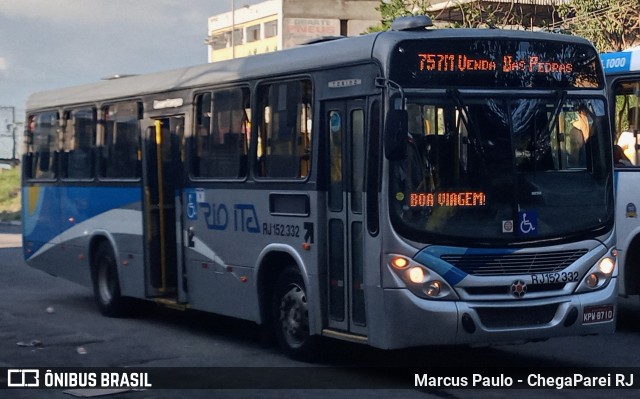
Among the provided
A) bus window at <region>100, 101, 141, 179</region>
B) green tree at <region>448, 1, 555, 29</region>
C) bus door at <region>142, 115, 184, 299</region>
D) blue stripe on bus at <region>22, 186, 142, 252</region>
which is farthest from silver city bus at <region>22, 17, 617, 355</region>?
green tree at <region>448, 1, 555, 29</region>

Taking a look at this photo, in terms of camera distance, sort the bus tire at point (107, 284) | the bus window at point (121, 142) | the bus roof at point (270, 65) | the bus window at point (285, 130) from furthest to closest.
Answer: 1. the bus tire at point (107, 284)
2. the bus window at point (121, 142)
3. the bus window at point (285, 130)
4. the bus roof at point (270, 65)

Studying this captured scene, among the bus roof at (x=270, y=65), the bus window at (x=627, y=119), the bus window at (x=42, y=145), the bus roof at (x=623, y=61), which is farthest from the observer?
the bus window at (x=42, y=145)

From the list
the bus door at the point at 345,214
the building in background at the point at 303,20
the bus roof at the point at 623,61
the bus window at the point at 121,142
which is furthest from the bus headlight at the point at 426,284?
the building in background at the point at 303,20

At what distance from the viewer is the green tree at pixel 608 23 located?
99.4 ft

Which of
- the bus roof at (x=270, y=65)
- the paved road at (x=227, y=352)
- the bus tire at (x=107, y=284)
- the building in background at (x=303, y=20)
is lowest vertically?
the paved road at (x=227, y=352)

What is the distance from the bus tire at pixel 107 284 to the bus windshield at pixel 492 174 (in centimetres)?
704

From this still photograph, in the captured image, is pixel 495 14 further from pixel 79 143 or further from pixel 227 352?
pixel 227 352

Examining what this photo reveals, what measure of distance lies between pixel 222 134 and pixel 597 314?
4939mm

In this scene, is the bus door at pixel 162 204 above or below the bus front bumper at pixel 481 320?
above

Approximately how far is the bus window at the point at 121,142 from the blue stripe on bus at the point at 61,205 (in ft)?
0.82

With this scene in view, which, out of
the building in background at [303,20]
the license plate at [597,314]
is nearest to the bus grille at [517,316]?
the license plate at [597,314]

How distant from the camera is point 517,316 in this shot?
34.6 ft

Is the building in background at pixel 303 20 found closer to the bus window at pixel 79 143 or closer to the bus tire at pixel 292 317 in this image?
the bus window at pixel 79 143

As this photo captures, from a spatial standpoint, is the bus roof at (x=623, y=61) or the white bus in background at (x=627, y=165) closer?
the white bus in background at (x=627, y=165)
